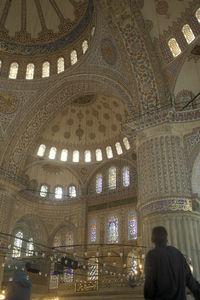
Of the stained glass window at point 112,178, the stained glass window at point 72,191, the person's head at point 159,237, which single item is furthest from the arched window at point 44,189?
the person's head at point 159,237

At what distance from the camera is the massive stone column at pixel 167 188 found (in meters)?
8.99

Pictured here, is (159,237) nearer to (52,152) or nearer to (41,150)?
(41,150)

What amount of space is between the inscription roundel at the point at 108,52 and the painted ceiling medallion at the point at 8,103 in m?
5.31

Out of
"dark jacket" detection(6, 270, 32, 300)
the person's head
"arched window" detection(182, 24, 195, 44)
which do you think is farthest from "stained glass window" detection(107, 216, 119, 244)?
the person's head

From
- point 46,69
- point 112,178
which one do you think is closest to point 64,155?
point 112,178

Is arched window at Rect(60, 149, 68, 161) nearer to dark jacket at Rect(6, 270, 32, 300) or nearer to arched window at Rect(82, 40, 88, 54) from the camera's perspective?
arched window at Rect(82, 40, 88, 54)

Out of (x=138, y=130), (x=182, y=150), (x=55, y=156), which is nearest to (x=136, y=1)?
(x=138, y=130)

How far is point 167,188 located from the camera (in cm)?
975

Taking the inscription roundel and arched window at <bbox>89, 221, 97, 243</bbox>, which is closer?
the inscription roundel

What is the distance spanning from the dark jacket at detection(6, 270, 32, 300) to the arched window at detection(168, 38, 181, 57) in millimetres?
10992

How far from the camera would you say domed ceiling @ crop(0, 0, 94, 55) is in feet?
51.9

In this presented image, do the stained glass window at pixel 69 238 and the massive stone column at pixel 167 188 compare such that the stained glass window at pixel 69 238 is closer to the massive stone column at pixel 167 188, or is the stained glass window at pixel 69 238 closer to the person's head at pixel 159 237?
the massive stone column at pixel 167 188

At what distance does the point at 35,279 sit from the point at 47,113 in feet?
30.0

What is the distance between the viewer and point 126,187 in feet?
58.2
